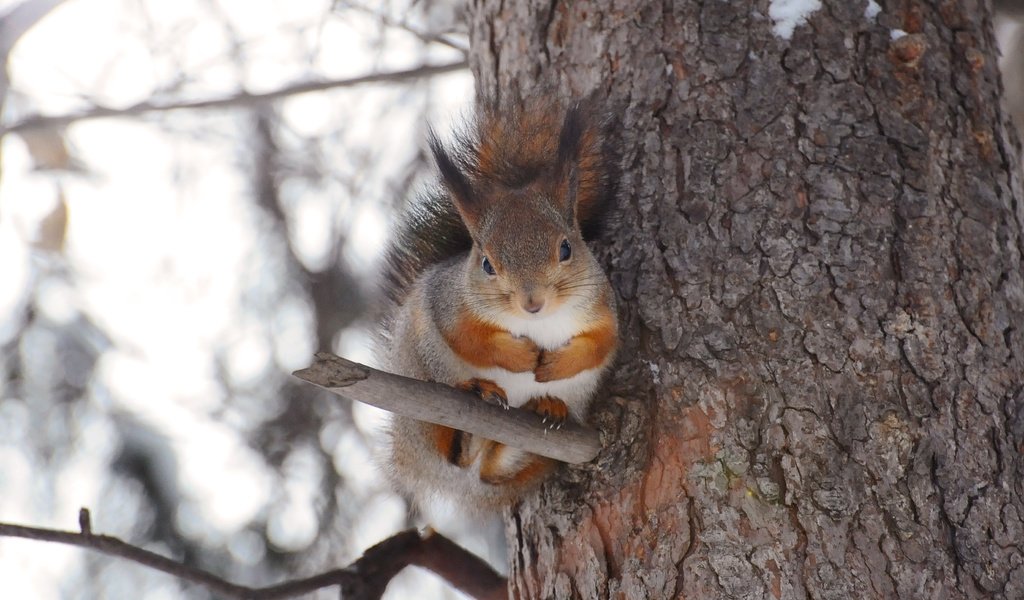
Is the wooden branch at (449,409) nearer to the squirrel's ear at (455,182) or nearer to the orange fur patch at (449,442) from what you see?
the orange fur patch at (449,442)

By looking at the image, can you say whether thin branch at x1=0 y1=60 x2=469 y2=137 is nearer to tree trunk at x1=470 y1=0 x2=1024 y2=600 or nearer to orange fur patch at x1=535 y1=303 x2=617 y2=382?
tree trunk at x1=470 y1=0 x2=1024 y2=600

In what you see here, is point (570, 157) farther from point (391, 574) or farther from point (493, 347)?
point (391, 574)

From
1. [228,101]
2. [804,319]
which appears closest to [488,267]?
[804,319]

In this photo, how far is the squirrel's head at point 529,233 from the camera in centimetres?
150

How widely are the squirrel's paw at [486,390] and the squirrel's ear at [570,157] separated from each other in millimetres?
314

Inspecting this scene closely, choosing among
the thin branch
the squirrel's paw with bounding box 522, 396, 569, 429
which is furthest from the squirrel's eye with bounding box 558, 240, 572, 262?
the thin branch

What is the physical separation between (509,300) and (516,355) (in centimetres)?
9

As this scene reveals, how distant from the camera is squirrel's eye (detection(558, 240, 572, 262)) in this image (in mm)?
1548

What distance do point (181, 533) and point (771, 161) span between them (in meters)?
1.57

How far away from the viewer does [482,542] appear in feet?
8.49

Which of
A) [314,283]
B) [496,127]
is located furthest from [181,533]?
[496,127]

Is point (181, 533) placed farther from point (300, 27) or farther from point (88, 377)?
point (300, 27)

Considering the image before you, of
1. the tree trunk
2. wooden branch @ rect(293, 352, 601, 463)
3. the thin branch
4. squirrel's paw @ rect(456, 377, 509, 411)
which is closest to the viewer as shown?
wooden branch @ rect(293, 352, 601, 463)

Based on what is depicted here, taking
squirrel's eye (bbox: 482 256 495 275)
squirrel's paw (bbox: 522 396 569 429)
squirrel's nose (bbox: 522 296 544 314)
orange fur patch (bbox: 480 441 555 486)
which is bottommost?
orange fur patch (bbox: 480 441 555 486)
